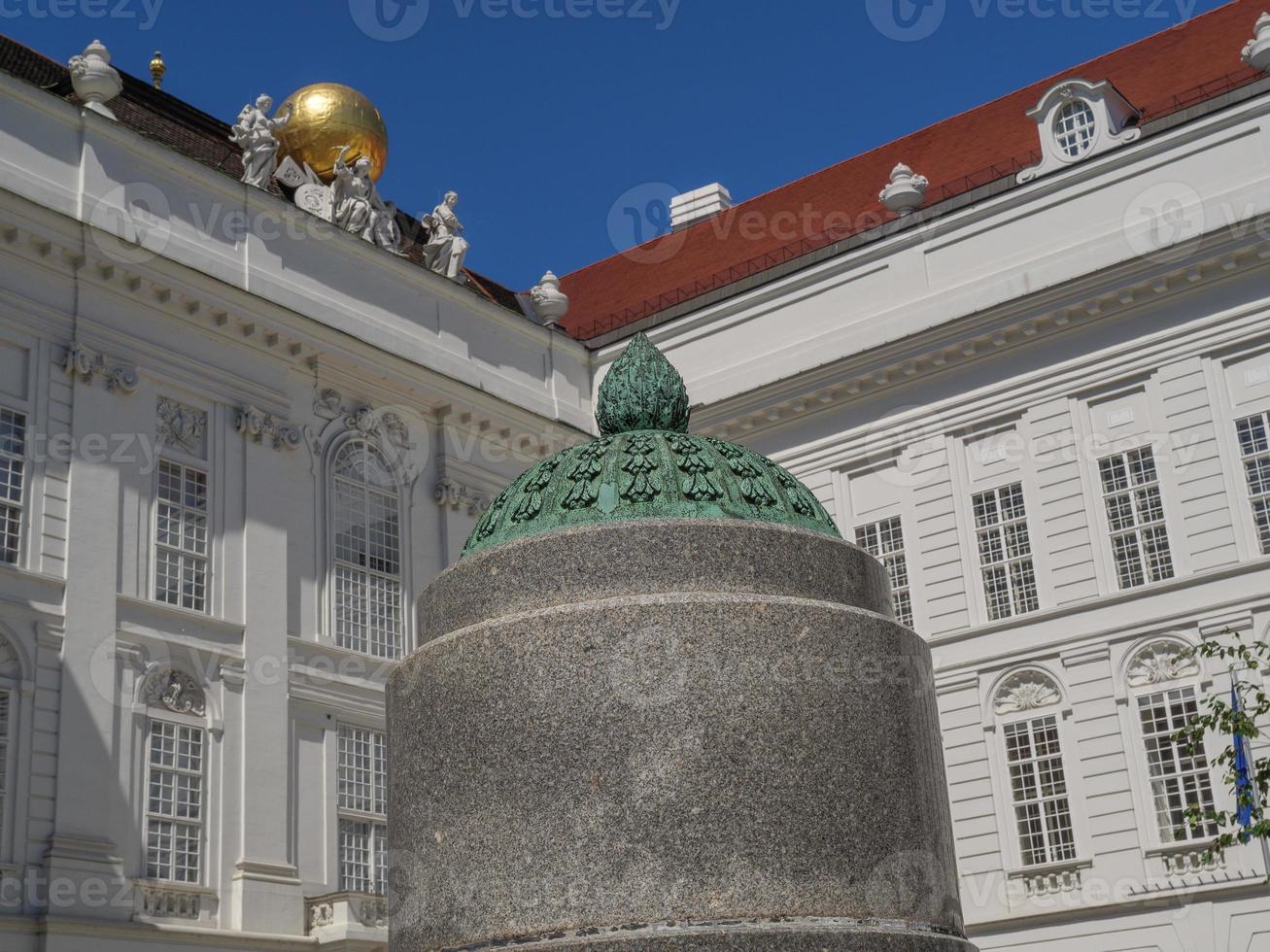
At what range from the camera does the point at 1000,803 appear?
23062 mm

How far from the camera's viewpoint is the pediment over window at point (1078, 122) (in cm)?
2495

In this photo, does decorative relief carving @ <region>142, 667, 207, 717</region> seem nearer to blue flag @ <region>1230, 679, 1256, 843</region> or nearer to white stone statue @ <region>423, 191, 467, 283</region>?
white stone statue @ <region>423, 191, 467, 283</region>

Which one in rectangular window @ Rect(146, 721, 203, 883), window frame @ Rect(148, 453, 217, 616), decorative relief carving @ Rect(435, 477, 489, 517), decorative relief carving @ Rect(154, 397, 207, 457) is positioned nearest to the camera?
rectangular window @ Rect(146, 721, 203, 883)

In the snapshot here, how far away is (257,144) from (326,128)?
10.5 feet

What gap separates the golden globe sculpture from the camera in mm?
26859

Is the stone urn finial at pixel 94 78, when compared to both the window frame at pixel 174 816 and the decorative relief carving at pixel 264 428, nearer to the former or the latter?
the decorative relief carving at pixel 264 428

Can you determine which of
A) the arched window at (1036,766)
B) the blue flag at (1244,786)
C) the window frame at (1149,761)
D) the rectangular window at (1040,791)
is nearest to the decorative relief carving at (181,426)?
the arched window at (1036,766)

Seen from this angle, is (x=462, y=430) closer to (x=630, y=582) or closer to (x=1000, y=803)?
(x=1000, y=803)

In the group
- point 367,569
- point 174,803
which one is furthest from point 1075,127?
point 174,803

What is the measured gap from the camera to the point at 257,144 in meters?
23.8

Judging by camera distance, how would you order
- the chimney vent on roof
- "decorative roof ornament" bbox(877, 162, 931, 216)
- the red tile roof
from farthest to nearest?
1. the chimney vent on roof
2. the red tile roof
3. "decorative roof ornament" bbox(877, 162, 931, 216)

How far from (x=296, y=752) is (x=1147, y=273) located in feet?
42.2

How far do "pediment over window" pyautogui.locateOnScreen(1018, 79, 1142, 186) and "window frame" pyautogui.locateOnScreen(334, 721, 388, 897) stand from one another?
1240 cm

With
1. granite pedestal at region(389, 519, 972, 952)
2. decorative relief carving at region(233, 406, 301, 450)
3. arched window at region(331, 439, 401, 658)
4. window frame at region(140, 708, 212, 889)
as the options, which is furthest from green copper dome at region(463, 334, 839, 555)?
arched window at region(331, 439, 401, 658)
